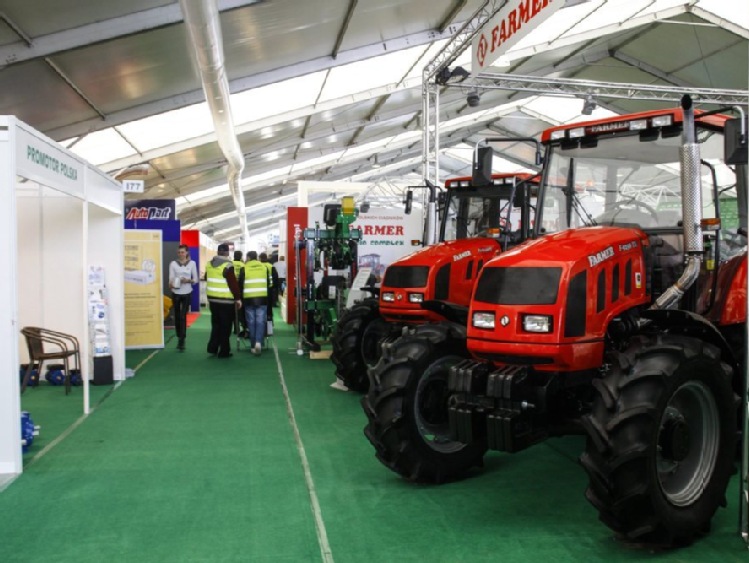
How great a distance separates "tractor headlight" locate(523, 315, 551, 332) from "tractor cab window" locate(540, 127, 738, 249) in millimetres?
1187

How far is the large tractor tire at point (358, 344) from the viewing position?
838cm

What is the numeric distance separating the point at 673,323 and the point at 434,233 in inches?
170

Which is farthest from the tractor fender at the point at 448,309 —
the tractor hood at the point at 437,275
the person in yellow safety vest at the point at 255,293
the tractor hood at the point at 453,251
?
the person in yellow safety vest at the point at 255,293

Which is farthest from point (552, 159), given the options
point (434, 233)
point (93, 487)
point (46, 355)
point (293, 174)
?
point (293, 174)

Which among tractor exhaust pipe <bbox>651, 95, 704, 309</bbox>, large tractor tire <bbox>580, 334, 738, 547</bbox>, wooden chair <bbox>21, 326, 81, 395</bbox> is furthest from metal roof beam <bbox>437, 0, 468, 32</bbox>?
large tractor tire <bbox>580, 334, 738, 547</bbox>

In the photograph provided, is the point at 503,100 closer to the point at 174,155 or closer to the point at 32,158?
the point at 174,155

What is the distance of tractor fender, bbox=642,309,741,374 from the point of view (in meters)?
4.15

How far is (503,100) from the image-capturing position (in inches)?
779

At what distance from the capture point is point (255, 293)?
11750mm

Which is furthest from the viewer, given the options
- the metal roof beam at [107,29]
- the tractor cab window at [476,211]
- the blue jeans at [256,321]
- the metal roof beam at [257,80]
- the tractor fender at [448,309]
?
the metal roof beam at [257,80]

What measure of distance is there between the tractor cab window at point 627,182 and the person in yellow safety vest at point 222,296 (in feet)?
23.6

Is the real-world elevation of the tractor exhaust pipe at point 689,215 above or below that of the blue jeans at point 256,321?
above

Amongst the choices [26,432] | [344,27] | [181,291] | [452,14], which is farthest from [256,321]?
[26,432]

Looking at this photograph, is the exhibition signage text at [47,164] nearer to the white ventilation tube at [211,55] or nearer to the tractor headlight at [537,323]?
the white ventilation tube at [211,55]
